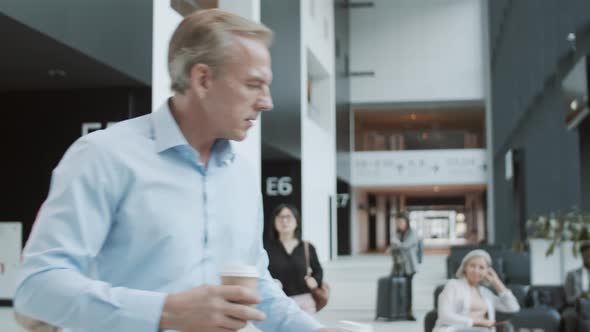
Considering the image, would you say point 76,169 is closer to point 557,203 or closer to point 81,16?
point 81,16

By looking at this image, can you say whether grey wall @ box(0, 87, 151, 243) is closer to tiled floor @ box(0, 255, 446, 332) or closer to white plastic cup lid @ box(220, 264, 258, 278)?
tiled floor @ box(0, 255, 446, 332)

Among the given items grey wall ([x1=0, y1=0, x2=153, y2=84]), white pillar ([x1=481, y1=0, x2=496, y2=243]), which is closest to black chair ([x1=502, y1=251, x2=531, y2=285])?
grey wall ([x1=0, y1=0, x2=153, y2=84])

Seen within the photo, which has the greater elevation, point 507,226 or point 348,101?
point 348,101

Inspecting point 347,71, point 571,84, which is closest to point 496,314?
point 571,84

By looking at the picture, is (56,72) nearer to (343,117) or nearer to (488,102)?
(343,117)

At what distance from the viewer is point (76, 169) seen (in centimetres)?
119

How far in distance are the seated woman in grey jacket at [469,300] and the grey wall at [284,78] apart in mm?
10495

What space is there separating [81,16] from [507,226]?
19.3 metres

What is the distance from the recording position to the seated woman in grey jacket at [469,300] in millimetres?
6023

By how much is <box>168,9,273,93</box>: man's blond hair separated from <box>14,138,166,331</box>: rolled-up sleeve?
0.83 ft

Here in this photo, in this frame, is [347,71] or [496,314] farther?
[347,71]

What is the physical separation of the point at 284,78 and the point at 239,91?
1728 cm

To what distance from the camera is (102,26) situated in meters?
8.68

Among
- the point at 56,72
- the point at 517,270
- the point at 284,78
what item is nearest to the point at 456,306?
the point at 517,270
